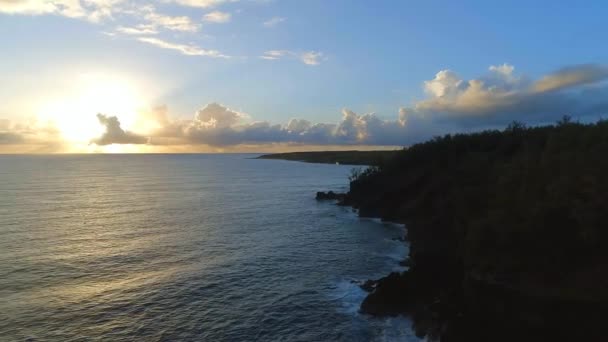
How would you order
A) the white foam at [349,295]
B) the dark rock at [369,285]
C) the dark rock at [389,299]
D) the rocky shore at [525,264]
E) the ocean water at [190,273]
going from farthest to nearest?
the dark rock at [369,285]
the white foam at [349,295]
the dark rock at [389,299]
the ocean water at [190,273]
the rocky shore at [525,264]

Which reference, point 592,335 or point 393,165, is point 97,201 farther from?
point 592,335

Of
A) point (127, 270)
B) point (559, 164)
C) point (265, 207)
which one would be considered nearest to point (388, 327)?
point (559, 164)

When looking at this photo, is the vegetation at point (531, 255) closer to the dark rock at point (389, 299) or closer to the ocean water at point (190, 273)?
the dark rock at point (389, 299)

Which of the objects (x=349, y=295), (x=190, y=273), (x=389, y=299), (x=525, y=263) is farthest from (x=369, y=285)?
(x=190, y=273)

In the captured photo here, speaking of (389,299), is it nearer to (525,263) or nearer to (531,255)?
(525,263)

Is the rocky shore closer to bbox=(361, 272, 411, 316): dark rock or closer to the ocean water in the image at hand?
bbox=(361, 272, 411, 316): dark rock

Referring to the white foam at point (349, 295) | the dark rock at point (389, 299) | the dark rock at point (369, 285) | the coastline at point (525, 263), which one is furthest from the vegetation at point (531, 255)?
the dark rock at point (369, 285)

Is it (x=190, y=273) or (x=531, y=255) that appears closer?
(x=531, y=255)

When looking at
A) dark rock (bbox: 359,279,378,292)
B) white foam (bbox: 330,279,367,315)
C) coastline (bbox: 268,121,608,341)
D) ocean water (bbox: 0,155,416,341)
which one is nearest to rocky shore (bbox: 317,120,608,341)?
coastline (bbox: 268,121,608,341)
